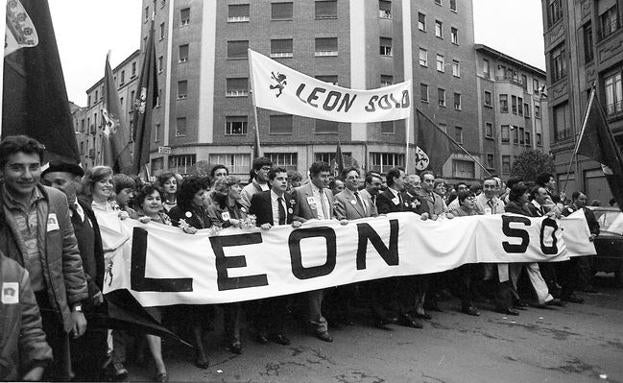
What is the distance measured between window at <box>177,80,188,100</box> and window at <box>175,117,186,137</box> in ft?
6.10

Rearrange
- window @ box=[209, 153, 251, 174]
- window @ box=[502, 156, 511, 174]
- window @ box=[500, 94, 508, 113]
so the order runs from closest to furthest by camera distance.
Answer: window @ box=[209, 153, 251, 174] < window @ box=[502, 156, 511, 174] < window @ box=[500, 94, 508, 113]

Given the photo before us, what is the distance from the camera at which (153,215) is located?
463 cm

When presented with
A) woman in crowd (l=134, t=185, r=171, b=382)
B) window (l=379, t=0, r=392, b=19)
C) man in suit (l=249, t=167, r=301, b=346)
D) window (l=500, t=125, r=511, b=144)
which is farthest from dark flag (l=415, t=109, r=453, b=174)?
window (l=500, t=125, r=511, b=144)

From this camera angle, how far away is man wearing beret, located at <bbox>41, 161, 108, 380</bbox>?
133 inches

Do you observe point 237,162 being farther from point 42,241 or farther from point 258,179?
point 42,241

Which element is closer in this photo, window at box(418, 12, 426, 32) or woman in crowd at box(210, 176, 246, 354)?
woman in crowd at box(210, 176, 246, 354)

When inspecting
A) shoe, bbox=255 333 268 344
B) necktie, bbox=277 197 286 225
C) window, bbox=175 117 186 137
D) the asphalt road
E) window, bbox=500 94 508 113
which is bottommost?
the asphalt road

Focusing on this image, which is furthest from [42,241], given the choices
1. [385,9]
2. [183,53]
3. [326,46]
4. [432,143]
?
[385,9]

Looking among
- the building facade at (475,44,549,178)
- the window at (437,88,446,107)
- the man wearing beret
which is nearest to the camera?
the man wearing beret

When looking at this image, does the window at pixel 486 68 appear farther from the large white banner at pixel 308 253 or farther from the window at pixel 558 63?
the large white banner at pixel 308 253

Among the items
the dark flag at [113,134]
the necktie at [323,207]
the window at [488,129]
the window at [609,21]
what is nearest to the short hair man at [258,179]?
the necktie at [323,207]

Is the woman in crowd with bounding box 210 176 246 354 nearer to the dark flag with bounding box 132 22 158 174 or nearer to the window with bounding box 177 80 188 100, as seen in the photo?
the dark flag with bounding box 132 22 158 174

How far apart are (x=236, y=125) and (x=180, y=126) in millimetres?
5183

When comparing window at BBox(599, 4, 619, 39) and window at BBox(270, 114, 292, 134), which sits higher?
window at BBox(599, 4, 619, 39)
